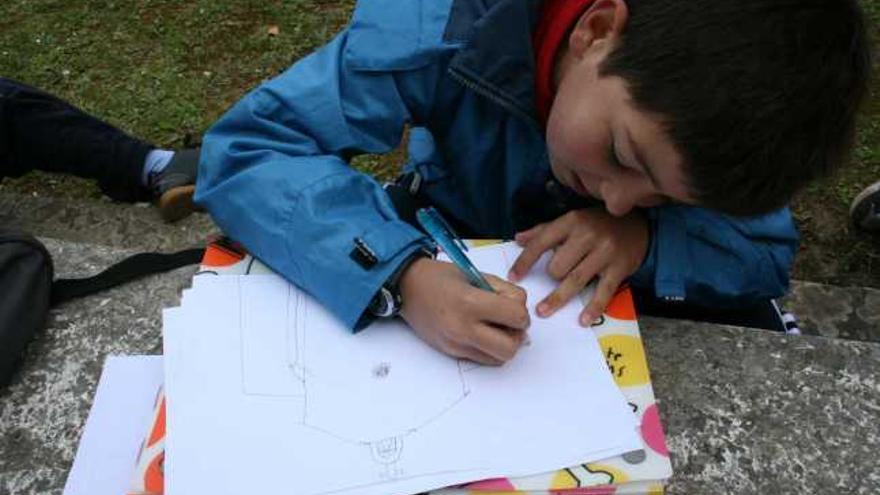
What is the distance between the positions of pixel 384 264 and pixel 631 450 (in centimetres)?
41

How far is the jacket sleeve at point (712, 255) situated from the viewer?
1.32 m

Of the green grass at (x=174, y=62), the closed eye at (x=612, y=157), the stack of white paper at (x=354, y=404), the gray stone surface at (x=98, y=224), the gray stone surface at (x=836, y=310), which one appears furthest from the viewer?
the green grass at (x=174, y=62)

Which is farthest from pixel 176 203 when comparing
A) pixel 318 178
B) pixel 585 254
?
pixel 585 254

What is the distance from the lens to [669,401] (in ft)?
4.00

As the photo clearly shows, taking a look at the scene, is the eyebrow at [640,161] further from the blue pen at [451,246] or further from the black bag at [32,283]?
the black bag at [32,283]

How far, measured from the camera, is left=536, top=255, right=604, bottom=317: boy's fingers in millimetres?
1192

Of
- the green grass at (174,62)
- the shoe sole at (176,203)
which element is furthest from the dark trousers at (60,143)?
Answer: the green grass at (174,62)

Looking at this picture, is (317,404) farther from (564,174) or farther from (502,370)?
(564,174)

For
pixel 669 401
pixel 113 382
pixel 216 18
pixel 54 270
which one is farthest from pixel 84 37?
pixel 669 401

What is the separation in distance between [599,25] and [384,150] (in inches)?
16.9

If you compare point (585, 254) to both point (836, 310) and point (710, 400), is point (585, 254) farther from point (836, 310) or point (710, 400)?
point (836, 310)

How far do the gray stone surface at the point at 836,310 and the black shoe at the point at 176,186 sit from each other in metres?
1.58

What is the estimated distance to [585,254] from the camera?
49.0 inches

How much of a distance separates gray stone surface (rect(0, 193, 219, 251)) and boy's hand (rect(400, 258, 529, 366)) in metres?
1.28
